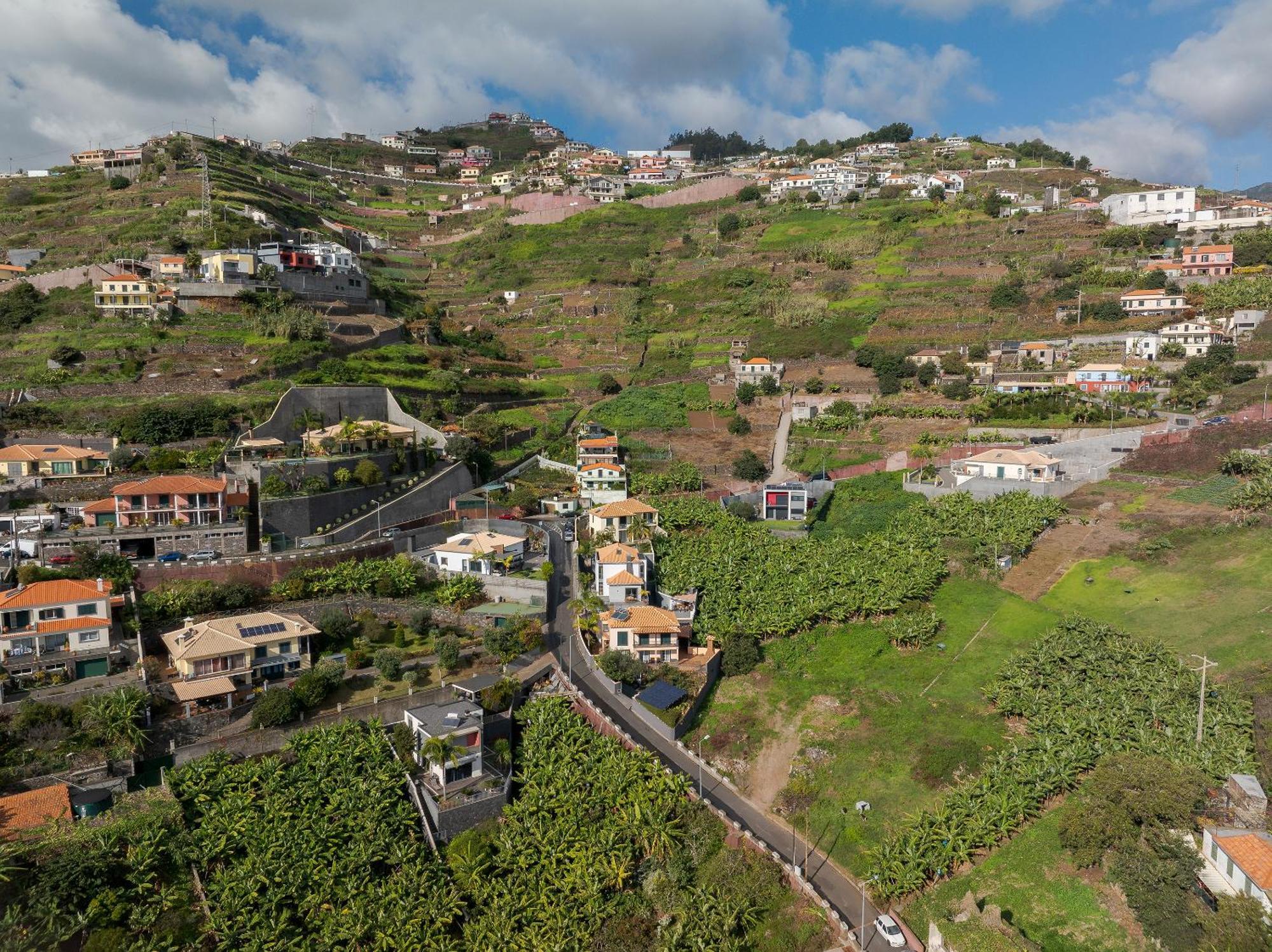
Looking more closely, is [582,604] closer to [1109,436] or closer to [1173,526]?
[1173,526]

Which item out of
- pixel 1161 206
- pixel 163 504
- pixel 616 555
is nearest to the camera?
pixel 163 504

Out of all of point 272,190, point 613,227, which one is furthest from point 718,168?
point 272,190

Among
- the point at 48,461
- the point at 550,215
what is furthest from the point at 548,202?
the point at 48,461

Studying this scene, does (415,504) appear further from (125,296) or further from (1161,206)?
(1161,206)

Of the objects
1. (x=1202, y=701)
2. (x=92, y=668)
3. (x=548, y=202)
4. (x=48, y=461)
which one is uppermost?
(x=548, y=202)

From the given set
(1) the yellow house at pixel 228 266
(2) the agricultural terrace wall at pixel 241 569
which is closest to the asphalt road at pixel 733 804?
(2) the agricultural terrace wall at pixel 241 569

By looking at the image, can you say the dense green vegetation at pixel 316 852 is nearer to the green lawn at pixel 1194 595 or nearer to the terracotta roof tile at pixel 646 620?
the terracotta roof tile at pixel 646 620
